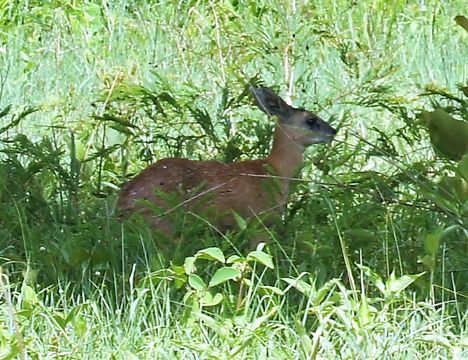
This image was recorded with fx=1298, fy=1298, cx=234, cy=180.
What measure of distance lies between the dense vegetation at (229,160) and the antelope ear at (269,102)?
3.6 inches

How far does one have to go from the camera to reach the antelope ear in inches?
240

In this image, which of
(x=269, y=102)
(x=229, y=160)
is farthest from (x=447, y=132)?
(x=269, y=102)

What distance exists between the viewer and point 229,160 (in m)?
6.07

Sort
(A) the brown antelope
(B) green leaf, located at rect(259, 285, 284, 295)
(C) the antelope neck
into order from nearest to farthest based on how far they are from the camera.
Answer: (B) green leaf, located at rect(259, 285, 284, 295), (A) the brown antelope, (C) the antelope neck

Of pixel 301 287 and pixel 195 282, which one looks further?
pixel 195 282

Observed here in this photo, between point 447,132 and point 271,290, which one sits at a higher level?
point 447,132

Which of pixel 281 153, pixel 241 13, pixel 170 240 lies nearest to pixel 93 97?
pixel 281 153

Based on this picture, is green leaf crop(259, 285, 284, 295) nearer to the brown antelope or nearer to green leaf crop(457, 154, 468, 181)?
green leaf crop(457, 154, 468, 181)

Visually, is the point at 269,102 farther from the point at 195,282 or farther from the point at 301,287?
the point at 301,287

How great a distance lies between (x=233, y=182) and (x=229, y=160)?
1.45 ft

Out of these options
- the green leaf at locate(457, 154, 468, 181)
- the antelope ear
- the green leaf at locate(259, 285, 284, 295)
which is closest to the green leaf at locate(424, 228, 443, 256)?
the green leaf at locate(457, 154, 468, 181)

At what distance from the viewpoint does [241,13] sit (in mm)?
9078

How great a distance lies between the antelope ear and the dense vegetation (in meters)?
0.09

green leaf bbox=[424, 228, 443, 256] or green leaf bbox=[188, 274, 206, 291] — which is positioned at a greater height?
green leaf bbox=[424, 228, 443, 256]
